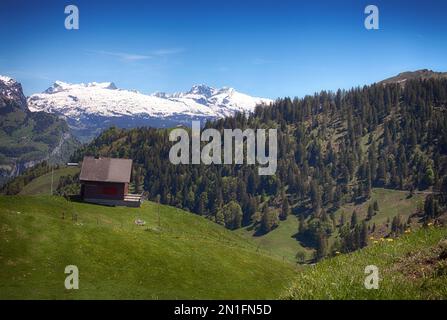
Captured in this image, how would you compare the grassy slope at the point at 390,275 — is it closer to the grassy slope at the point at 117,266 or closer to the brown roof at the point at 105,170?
the grassy slope at the point at 117,266

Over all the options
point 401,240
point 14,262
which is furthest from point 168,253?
point 401,240

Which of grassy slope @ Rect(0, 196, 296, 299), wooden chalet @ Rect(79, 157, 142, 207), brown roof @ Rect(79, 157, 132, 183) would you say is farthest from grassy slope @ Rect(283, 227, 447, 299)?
brown roof @ Rect(79, 157, 132, 183)

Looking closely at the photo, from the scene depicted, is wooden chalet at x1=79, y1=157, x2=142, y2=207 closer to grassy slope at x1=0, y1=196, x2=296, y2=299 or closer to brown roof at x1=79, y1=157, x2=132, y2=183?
brown roof at x1=79, y1=157, x2=132, y2=183

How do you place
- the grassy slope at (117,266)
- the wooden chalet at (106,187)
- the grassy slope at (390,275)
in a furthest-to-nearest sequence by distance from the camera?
the wooden chalet at (106,187), the grassy slope at (117,266), the grassy slope at (390,275)

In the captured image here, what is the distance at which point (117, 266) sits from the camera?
40.1 metres

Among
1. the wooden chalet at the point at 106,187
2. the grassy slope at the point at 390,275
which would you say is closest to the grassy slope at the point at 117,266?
the grassy slope at the point at 390,275

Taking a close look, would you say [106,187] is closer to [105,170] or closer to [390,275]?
[105,170]

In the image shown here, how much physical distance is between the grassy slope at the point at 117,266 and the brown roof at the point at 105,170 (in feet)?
133

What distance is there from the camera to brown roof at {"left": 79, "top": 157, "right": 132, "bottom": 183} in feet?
299

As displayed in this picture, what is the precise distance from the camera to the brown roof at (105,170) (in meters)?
91.1

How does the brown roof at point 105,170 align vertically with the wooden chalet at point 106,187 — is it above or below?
above

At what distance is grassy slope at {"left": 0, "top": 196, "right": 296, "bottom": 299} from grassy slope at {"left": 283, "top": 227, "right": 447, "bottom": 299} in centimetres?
809
